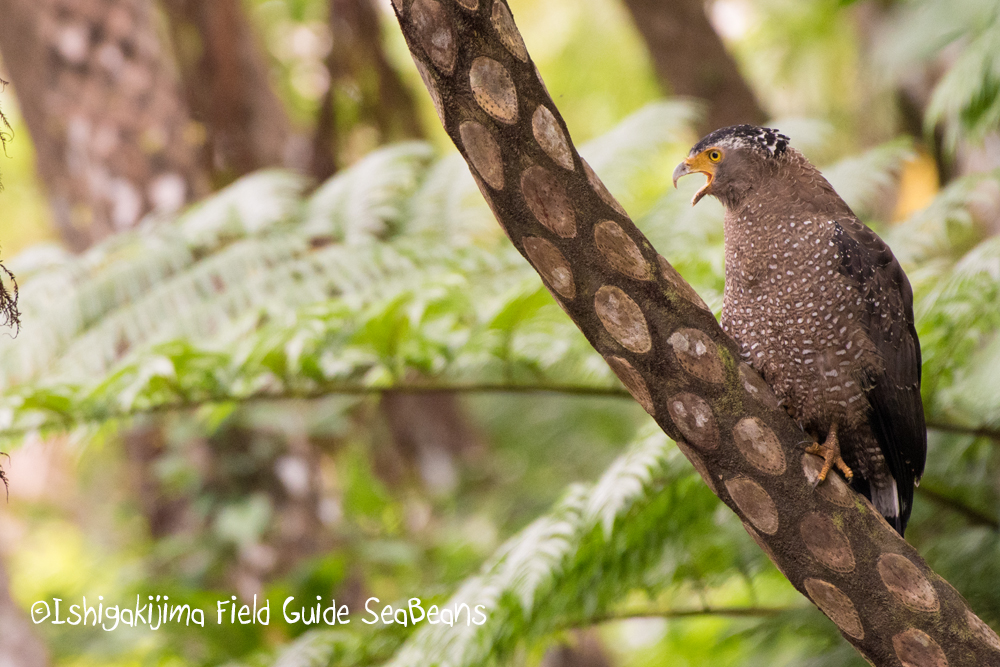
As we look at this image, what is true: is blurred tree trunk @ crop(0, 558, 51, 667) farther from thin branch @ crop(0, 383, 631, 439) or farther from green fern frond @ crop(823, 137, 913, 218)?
green fern frond @ crop(823, 137, 913, 218)

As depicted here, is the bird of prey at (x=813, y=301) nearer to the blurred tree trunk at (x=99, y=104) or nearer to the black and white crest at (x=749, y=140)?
the black and white crest at (x=749, y=140)

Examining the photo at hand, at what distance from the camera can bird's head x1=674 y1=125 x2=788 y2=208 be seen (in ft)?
3.72

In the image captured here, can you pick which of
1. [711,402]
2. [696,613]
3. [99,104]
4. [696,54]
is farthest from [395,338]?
[696,54]

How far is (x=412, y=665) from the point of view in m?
1.87

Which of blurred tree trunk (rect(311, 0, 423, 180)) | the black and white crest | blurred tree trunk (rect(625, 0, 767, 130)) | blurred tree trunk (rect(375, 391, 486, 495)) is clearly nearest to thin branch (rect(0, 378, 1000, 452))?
the black and white crest

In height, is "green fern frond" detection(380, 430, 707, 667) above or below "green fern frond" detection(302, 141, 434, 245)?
below

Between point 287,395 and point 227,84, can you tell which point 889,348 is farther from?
point 227,84

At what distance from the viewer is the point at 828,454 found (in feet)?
3.54

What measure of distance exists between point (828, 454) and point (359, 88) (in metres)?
4.42

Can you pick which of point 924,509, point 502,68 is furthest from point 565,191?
point 924,509

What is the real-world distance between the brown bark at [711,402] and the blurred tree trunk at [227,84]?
315 cm

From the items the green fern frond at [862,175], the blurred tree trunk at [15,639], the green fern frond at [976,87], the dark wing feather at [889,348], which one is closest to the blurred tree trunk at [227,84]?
the blurred tree trunk at [15,639]

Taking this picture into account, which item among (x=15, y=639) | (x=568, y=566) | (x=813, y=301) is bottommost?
(x=568, y=566)

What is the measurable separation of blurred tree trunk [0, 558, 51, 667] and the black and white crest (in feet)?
9.90
